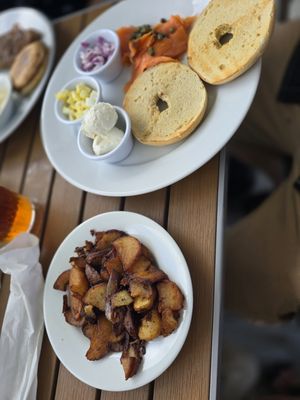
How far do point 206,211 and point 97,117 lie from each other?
0.29 metres

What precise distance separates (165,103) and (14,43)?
0.57 meters

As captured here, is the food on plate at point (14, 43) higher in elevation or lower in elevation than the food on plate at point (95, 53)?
higher

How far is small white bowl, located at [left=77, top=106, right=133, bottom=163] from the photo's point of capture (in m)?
0.88

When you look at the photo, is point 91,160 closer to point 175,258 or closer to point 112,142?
point 112,142

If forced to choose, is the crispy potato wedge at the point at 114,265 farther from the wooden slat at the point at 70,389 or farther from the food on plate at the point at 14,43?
the food on plate at the point at 14,43

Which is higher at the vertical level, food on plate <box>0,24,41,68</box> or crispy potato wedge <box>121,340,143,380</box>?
food on plate <box>0,24,41,68</box>

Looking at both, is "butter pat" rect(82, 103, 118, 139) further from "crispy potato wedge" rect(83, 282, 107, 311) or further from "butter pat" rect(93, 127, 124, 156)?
"crispy potato wedge" rect(83, 282, 107, 311)

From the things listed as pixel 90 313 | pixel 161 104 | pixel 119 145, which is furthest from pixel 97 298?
pixel 161 104

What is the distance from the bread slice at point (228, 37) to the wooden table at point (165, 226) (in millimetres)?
183

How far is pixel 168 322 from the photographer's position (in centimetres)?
74

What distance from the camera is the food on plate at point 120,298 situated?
757 millimetres

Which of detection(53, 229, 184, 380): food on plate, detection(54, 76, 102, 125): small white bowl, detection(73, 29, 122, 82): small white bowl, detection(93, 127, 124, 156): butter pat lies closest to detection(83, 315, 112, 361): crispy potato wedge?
detection(53, 229, 184, 380): food on plate

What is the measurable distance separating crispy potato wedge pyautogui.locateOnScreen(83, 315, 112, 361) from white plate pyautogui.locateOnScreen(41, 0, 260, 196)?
0.87 ft

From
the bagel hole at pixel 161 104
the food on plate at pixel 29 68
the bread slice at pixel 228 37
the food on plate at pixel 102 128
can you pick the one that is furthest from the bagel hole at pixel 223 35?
the food on plate at pixel 29 68
